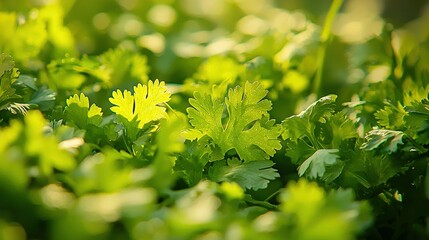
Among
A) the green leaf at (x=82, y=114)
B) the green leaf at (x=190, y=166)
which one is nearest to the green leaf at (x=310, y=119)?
the green leaf at (x=190, y=166)

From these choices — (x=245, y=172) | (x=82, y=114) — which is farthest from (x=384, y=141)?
(x=82, y=114)

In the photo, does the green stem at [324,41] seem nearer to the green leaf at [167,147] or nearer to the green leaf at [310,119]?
the green leaf at [310,119]

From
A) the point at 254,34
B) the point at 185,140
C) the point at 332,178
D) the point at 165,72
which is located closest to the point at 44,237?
the point at 185,140

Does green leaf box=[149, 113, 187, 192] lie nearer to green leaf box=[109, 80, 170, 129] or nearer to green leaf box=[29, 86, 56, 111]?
green leaf box=[109, 80, 170, 129]

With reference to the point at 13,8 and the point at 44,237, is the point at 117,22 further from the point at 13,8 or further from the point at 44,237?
the point at 44,237

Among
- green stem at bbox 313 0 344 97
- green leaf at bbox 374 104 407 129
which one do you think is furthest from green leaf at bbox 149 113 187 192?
green stem at bbox 313 0 344 97

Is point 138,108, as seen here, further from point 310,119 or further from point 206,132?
point 310,119
